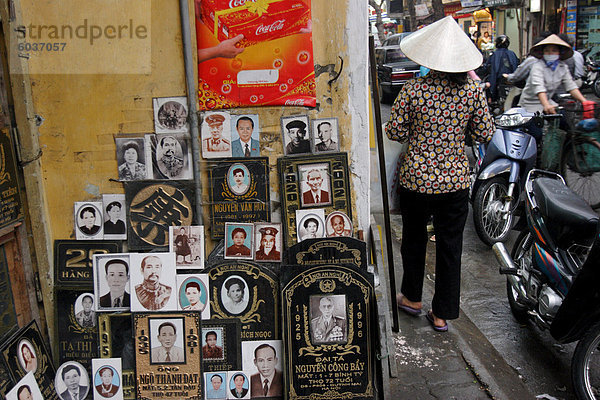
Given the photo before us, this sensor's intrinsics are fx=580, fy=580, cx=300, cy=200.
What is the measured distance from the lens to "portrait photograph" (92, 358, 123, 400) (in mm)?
2725

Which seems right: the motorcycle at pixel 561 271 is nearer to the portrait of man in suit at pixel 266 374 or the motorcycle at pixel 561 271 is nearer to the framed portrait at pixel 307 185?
the framed portrait at pixel 307 185

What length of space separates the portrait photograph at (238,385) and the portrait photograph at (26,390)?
84cm

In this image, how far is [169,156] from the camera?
2.70 meters

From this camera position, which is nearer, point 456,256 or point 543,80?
point 456,256

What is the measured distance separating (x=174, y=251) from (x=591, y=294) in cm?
200

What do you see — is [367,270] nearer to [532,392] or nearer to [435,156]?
[435,156]

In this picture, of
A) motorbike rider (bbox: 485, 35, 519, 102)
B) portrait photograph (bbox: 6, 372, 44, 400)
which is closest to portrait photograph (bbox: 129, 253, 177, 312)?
portrait photograph (bbox: 6, 372, 44, 400)

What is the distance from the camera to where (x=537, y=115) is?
5148 mm

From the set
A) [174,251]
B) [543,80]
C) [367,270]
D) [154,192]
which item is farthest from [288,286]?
[543,80]

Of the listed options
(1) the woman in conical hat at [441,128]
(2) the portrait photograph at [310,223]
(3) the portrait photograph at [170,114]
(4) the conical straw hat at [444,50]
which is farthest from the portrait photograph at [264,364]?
(4) the conical straw hat at [444,50]

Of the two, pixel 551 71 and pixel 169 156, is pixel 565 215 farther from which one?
pixel 551 71

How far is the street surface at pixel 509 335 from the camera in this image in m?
3.21

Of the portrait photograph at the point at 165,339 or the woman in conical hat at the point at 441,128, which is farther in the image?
the woman in conical hat at the point at 441,128

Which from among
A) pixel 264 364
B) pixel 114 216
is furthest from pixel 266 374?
pixel 114 216
